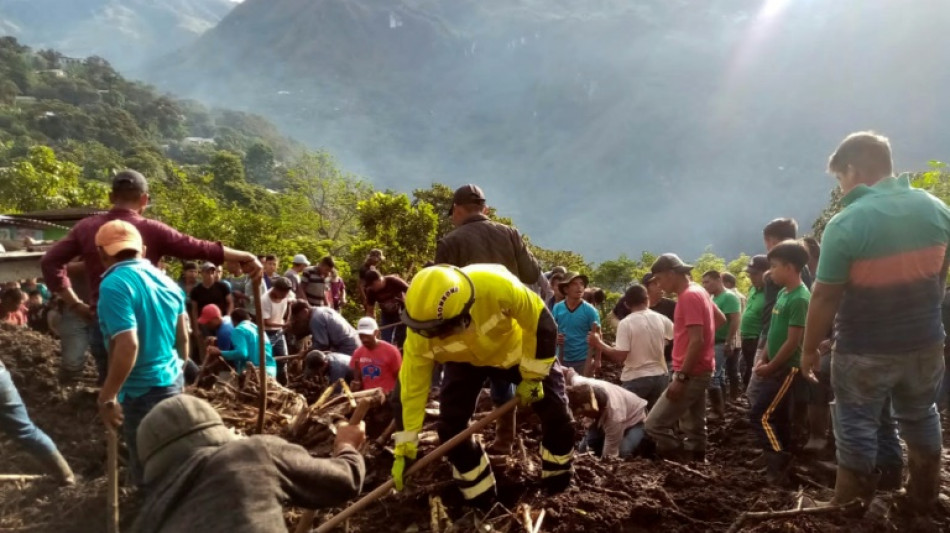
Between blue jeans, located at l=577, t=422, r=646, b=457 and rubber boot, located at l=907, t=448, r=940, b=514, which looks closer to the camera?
rubber boot, located at l=907, t=448, r=940, b=514

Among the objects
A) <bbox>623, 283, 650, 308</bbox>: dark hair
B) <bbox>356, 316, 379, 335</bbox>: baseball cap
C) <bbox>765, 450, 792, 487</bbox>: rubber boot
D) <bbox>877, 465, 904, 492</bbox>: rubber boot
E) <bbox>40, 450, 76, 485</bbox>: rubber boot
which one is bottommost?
<bbox>40, 450, 76, 485</bbox>: rubber boot

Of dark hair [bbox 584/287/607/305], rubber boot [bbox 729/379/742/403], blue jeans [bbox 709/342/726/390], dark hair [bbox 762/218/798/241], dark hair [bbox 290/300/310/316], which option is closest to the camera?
dark hair [bbox 762/218/798/241]

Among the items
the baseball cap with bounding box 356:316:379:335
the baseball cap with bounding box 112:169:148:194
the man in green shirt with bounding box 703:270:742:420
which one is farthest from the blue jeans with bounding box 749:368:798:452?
the baseball cap with bounding box 112:169:148:194

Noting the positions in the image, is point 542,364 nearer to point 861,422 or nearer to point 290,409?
point 861,422

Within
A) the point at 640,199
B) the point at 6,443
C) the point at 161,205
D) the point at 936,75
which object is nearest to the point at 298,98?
the point at 640,199

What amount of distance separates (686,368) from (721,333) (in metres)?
2.35

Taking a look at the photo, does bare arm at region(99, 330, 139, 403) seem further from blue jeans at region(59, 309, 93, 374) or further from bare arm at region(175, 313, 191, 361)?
Result: blue jeans at region(59, 309, 93, 374)

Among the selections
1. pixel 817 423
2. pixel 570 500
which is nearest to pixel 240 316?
pixel 570 500

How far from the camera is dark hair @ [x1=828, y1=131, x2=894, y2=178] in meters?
3.13

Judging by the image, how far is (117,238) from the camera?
10.5 feet

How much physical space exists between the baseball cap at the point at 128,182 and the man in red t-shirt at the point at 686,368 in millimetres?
3726

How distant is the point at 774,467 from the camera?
4.24 metres

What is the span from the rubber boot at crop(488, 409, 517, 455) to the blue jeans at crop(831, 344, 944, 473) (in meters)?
1.99

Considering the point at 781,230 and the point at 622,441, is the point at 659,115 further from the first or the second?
the point at 622,441
